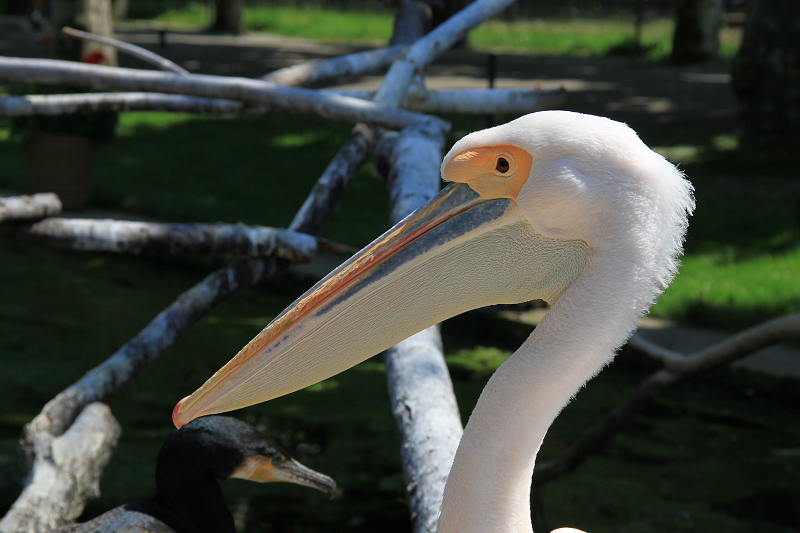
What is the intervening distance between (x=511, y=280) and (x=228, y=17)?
23042mm

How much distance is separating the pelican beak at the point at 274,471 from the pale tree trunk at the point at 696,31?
16.0 meters

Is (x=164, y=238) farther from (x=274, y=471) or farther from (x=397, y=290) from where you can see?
(x=397, y=290)

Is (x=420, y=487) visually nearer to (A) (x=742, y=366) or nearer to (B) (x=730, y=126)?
(A) (x=742, y=366)

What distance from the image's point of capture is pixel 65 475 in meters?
2.60

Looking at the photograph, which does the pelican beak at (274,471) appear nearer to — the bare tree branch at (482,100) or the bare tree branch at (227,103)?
the bare tree branch at (227,103)

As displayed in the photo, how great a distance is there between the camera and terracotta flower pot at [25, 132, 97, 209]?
26.9ft

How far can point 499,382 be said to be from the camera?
1.49 meters

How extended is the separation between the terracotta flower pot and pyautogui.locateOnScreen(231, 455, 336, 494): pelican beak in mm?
6301

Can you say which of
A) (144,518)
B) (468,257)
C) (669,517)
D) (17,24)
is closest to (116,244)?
(144,518)

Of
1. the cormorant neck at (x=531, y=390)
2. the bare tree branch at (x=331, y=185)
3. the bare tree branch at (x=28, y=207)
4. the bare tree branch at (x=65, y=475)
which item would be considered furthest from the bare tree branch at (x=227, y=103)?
the cormorant neck at (x=531, y=390)

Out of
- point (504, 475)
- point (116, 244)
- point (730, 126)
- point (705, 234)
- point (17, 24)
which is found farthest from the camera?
point (17, 24)

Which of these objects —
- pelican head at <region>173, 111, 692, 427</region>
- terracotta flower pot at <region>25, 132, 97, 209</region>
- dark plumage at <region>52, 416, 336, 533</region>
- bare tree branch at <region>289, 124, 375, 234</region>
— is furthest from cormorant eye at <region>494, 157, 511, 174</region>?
terracotta flower pot at <region>25, 132, 97, 209</region>

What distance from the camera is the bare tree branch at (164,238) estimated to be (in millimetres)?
2793

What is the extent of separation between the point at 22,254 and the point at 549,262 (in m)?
6.92
